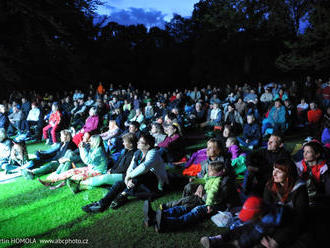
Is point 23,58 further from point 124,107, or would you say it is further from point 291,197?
point 291,197

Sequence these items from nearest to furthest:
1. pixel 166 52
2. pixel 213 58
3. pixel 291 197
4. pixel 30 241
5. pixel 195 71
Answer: pixel 291 197
pixel 30 241
pixel 213 58
pixel 195 71
pixel 166 52

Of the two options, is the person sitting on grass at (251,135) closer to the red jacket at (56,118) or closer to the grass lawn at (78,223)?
the grass lawn at (78,223)

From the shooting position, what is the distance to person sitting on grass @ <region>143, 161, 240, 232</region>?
10.8ft

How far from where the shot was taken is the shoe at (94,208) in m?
3.99

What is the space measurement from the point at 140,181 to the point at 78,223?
1141 millimetres

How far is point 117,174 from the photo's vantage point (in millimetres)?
4508

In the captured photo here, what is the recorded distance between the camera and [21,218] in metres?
4.07

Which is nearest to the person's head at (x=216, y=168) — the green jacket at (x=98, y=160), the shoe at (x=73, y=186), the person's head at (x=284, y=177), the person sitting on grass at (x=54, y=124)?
the person's head at (x=284, y=177)

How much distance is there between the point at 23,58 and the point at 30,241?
30.1 ft

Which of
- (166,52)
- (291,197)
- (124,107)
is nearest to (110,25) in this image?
(166,52)

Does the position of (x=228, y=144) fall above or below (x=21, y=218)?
above

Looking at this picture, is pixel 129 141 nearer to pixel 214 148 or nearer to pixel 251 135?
pixel 214 148

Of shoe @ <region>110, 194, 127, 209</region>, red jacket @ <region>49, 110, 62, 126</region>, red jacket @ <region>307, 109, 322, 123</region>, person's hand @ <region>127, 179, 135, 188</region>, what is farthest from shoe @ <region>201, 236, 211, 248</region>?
red jacket @ <region>49, 110, 62, 126</region>

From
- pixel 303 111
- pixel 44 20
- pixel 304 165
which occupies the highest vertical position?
pixel 44 20
